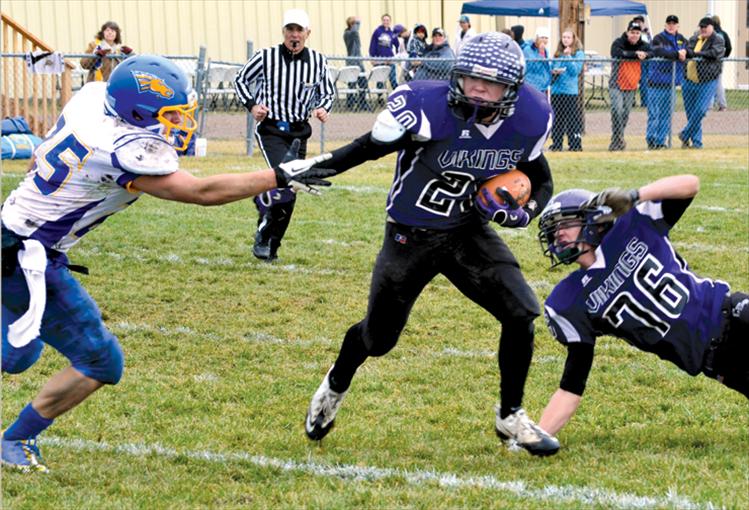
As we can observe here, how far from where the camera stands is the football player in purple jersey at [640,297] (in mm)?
4512

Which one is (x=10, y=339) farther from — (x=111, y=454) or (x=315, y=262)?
(x=315, y=262)

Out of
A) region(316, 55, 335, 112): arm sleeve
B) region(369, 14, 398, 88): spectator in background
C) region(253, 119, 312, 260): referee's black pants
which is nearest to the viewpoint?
region(253, 119, 312, 260): referee's black pants

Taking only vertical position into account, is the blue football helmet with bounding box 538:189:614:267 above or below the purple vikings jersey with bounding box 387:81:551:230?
below

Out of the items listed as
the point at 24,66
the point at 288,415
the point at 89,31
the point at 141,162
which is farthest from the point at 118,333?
the point at 89,31

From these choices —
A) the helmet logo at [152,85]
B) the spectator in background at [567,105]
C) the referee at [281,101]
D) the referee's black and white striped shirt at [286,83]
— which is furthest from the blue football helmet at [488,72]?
the spectator in background at [567,105]

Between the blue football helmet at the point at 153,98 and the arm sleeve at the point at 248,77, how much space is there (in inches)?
199

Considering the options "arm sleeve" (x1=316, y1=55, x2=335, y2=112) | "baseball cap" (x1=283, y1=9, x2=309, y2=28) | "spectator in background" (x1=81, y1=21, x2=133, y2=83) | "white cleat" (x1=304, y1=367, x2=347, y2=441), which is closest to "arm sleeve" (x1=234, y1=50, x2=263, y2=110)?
"baseball cap" (x1=283, y1=9, x2=309, y2=28)

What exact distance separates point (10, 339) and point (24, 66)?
38.8ft

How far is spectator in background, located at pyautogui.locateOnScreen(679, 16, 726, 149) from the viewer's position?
1561cm

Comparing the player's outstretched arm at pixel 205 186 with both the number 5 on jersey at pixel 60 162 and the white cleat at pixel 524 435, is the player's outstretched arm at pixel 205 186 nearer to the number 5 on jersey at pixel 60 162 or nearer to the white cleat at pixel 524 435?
the number 5 on jersey at pixel 60 162

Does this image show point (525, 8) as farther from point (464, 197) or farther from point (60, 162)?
point (60, 162)

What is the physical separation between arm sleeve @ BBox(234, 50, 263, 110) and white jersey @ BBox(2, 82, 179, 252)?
501 centimetres

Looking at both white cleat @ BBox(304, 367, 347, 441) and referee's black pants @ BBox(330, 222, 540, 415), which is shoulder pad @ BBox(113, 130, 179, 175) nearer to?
referee's black pants @ BBox(330, 222, 540, 415)

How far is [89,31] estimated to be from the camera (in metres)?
23.1
